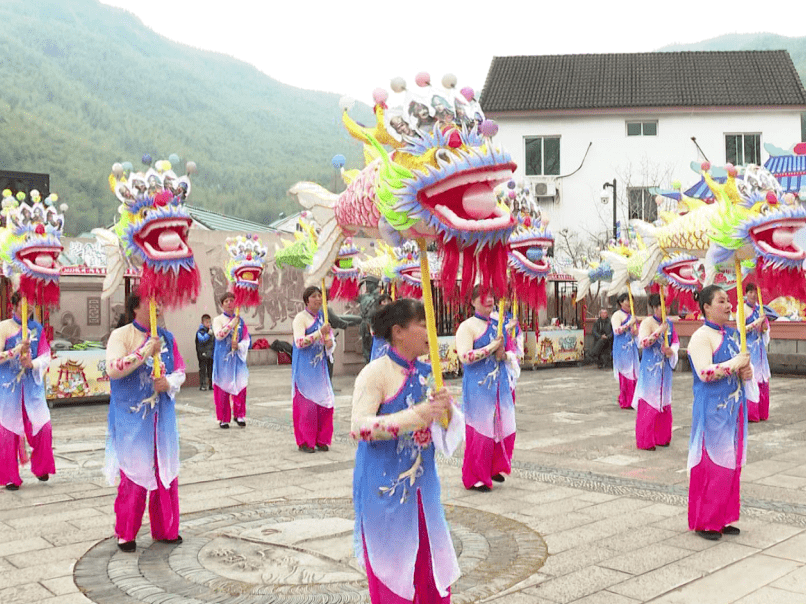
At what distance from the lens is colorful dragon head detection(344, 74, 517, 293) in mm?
3449

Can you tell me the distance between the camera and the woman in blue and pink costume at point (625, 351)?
37.8 feet

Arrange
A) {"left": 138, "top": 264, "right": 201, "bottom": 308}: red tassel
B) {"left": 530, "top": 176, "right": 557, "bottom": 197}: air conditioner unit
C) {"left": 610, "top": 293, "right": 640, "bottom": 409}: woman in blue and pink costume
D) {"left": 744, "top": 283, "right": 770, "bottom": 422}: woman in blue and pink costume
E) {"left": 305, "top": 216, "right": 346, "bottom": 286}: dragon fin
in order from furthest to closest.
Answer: {"left": 530, "top": 176, "right": 557, "bottom": 197}: air conditioner unit → {"left": 610, "top": 293, "right": 640, "bottom": 409}: woman in blue and pink costume → {"left": 744, "top": 283, "right": 770, "bottom": 422}: woman in blue and pink costume → {"left": 138, "top": 264, "right": 201, "bottom": 308}: red tassel → {"left": 305, "top": 216, "right": 346, "bottom": 286}: dragon fin

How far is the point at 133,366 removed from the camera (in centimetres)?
515

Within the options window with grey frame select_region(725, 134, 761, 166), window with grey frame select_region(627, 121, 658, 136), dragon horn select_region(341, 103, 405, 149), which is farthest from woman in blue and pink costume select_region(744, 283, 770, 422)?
window with grey frame select_region(725, 134, 761, 166)

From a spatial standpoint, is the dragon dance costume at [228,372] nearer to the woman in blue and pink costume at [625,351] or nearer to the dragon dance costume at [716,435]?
the woman in blue and pink costume at [625,351]

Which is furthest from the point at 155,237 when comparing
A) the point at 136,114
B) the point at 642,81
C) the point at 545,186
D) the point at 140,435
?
the point at 136,114

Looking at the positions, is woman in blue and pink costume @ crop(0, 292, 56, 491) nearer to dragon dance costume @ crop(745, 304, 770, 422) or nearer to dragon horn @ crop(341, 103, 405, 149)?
dragon horn @ crop(341, 103, 405, 149)

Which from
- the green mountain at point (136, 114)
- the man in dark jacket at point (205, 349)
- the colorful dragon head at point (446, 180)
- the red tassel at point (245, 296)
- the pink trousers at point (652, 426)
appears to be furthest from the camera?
the green mountain at point (136, 114)

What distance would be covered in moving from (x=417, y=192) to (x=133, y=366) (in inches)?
102

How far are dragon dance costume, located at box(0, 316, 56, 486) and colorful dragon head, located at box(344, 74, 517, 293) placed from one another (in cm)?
481

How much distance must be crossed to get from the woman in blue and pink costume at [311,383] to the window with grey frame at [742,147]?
2113cm

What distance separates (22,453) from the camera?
763 cm

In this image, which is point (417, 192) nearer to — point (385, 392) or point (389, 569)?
point (385, 392)

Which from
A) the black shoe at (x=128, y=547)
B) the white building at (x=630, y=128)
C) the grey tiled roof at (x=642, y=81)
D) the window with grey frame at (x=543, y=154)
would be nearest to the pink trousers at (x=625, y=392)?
the black shoe at (x=128, y=547)
